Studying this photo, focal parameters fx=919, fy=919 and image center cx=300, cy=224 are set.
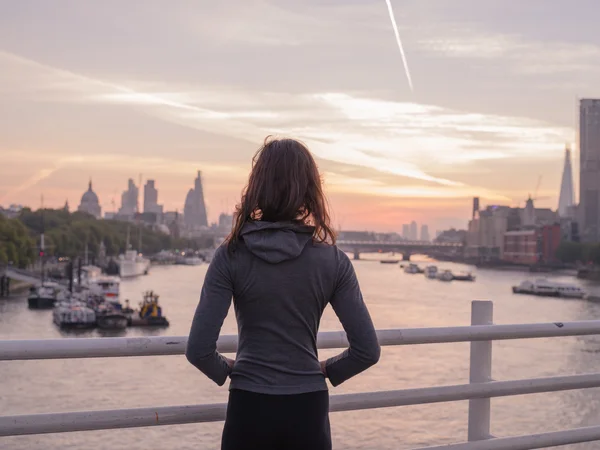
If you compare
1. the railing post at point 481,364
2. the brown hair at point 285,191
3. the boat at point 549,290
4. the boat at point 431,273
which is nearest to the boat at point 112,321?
the boat at point 549,290

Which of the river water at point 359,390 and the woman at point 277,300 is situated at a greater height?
the woman at point 277,300

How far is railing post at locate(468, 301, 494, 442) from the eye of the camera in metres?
4.36

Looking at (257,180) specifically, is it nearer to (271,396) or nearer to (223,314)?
→ (223,314)

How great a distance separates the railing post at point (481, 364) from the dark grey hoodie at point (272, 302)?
152 cm

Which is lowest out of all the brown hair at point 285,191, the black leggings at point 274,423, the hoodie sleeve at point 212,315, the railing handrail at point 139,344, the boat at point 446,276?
the boat at point 446,276

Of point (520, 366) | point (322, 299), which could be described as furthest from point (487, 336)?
point (520, 366)

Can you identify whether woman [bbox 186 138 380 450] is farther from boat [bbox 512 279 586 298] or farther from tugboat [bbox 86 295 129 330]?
boat [bbox 512 279 586 298]

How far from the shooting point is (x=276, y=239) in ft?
9.51

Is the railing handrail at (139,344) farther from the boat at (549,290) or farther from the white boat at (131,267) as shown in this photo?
the white boat at (131,267)

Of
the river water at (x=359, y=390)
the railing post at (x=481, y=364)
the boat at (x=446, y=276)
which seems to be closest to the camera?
the railing post at (x=481, y=364)

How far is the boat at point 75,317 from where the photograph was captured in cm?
4969

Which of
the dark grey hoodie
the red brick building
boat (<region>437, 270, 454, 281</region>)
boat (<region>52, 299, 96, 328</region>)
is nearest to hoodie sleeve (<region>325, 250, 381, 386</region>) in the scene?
the dark grey hoodie

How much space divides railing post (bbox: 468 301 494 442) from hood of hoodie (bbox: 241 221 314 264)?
163 cm

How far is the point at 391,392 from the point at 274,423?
1.19 metres
